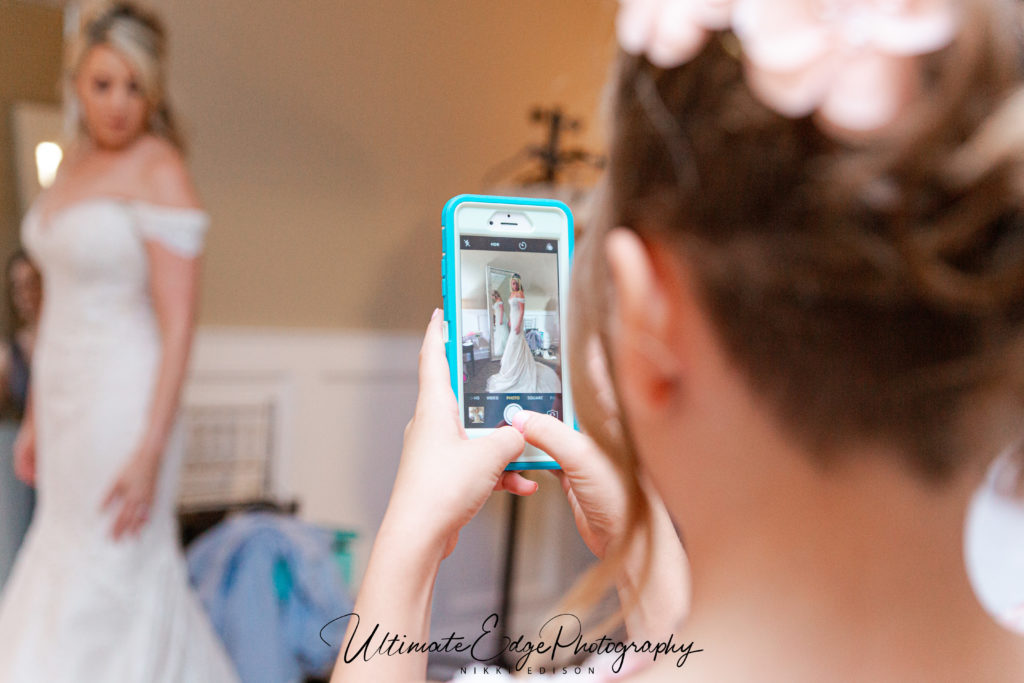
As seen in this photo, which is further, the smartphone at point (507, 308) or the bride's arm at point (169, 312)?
the bride's arm at point (169, 312)

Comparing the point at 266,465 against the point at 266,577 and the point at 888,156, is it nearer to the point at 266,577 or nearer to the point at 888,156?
the point at 266,577

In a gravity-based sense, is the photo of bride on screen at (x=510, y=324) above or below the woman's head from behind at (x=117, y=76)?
below

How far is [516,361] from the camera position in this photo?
522 mm

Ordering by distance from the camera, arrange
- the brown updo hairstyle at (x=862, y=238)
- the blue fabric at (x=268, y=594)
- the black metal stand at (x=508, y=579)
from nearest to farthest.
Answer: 1. the brown updo hairstyle at (x=862, y=238)
2. the blue fabric at (x=268, y=594)
3. the black metal stand at (x=508, y=579)

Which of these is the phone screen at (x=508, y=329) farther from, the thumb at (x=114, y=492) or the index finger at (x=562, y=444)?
the thumb at (x=114, y=492)

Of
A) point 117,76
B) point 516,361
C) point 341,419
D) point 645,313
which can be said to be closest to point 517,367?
point 516,361

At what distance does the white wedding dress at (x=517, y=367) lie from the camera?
1.70 feet

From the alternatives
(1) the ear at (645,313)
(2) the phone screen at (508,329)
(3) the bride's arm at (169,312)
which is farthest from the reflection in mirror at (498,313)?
(3) the bride's arm at (169,312)

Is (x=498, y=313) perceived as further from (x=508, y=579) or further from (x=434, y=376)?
(x=508, y=579)

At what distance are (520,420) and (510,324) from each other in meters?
0.07

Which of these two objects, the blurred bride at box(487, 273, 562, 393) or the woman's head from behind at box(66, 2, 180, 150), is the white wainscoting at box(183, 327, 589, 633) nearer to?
the woman's head from behind at box(66, 2, 180, 150)

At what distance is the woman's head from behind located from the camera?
3.85 ft

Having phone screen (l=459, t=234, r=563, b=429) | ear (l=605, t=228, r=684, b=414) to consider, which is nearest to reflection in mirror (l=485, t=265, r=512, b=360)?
phone screen (l=459, t=234, r=563, b=429)

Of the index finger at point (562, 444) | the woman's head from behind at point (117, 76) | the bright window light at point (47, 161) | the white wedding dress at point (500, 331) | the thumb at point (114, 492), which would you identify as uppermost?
the woman's head from behind at point (117, 76)
